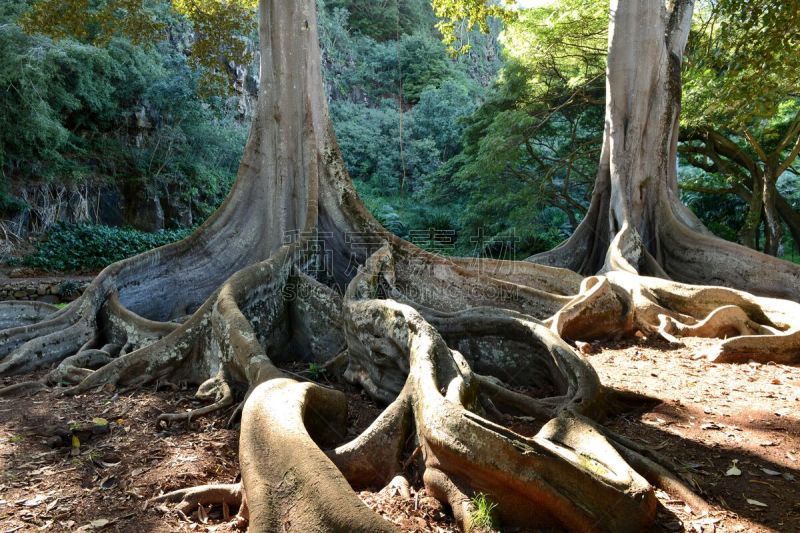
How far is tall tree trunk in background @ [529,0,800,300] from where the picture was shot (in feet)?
23.3

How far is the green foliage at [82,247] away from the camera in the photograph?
13.8 m

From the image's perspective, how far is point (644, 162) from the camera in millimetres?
7500

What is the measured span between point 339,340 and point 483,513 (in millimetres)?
2736

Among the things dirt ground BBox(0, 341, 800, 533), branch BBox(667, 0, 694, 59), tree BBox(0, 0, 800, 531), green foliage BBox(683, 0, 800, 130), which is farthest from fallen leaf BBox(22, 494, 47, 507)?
branch BBox(667, 0, 694, 59)

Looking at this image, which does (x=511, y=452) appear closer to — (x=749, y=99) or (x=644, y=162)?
(x=749, y=99)

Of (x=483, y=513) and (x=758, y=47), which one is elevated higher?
(x=758, y=47)

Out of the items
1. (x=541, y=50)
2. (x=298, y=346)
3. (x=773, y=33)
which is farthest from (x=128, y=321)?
(x=541, y=50)

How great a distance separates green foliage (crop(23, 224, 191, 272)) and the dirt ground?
1116cm

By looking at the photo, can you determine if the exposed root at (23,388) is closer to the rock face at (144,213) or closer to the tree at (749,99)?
the tree at (749,99)

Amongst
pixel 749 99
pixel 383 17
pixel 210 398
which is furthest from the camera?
pixel 383 17

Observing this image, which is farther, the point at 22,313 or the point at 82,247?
the point at 82,247

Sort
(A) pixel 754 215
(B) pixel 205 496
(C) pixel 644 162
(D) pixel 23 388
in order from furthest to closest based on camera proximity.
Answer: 1. (A) pixel 754 215
2. (C) pixel 644 162
3. (D) pixel 23 388
4. (B) pixel 205 496

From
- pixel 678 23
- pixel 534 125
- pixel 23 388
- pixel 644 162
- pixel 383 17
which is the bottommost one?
pixel 23 388

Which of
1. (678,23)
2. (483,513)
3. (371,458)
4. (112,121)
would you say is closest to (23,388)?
(371,458)
